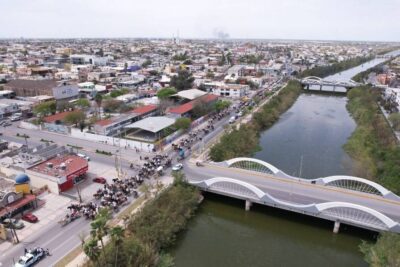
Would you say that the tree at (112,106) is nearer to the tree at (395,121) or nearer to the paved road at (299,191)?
the paved road at (299,191)

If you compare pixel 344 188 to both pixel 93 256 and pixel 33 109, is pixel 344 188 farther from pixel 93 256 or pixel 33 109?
pixel 33 109

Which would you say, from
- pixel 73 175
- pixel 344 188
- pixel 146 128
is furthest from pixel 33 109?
pixel 344 188

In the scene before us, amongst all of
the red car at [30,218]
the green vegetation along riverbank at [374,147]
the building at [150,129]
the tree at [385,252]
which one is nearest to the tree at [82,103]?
the building at [150,129]

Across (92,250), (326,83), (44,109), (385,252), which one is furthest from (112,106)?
(326,83)

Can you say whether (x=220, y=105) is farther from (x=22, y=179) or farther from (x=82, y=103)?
(x=22, y=179)

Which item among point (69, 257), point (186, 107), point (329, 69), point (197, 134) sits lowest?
point (69, 257)

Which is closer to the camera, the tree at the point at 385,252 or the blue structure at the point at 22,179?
the tree at the point at 385,252
